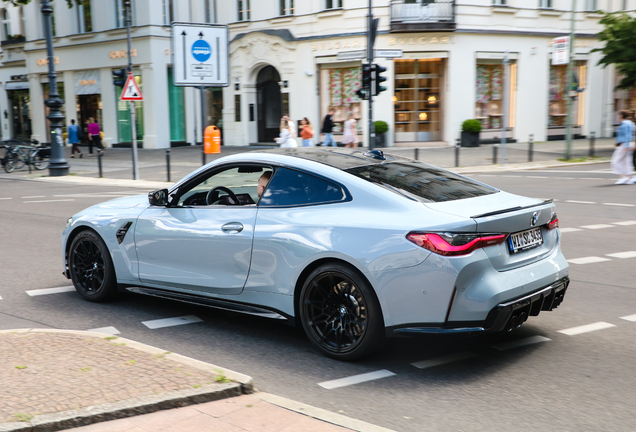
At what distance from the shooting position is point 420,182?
4926 millimetres

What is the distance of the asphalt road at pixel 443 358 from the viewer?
3.81 m

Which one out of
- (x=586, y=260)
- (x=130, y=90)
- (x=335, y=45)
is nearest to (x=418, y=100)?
(x=335, y=45)

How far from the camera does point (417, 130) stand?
3091cm

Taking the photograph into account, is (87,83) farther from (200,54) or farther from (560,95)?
(560,95)

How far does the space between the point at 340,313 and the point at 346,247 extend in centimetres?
47

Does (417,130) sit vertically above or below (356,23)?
below

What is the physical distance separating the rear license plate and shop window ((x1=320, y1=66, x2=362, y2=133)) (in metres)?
26.4

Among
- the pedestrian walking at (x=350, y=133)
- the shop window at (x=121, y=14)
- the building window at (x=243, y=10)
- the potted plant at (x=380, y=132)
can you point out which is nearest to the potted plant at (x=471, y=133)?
the potted plant at (x=380, y=132)

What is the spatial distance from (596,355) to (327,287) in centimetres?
193

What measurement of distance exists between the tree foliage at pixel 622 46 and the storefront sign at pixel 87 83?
2597 cm

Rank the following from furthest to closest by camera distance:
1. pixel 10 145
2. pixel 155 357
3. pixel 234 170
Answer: pixel 10 145, pixel 234 170, pixel 155 357

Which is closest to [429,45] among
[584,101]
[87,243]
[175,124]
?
[584,101]

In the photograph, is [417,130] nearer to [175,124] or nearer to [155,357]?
[175,124]

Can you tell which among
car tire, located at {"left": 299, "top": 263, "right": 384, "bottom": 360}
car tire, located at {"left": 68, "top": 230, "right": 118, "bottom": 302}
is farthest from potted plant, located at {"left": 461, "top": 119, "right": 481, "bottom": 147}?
car tire, located at {"left": 299, "top": 263, "right": 384, "bottom": 360}
